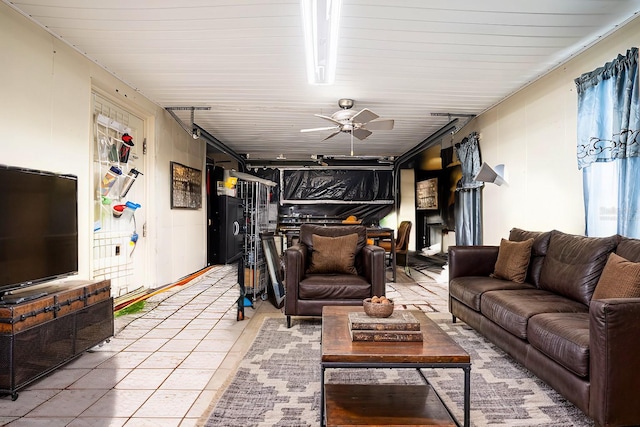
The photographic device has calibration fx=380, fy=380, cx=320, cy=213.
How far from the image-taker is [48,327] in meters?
2.30

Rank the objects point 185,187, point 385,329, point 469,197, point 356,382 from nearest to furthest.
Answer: point 385,329
point 356,382
point 469,197
point 185,187

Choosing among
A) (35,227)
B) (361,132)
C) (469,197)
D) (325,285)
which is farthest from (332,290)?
(469,197)

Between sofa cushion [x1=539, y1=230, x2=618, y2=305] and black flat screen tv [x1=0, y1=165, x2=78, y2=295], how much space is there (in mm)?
3584

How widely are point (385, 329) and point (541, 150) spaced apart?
3.17 metres

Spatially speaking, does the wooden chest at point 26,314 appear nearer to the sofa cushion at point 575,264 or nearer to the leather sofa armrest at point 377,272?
the leather sofa armrest at point 377,272

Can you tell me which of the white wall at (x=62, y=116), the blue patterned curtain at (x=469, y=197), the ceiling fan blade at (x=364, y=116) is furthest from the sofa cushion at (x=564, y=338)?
the white wall at (x=62, y=116)

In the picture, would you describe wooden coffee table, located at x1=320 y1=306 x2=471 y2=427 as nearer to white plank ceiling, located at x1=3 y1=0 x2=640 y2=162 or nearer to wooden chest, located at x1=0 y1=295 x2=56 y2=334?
wooden chest, located at x1=0 y1=295 x2=56 y2=334

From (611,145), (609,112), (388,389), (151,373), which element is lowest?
(151,373)

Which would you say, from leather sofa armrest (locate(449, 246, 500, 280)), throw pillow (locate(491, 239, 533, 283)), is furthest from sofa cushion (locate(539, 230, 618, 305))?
leather sofa armrest (locate(449, 246, 500, 280))

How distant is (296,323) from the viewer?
11.7 ft

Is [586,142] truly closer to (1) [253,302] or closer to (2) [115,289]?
(1) [253,302]

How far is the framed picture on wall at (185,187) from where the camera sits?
5.66 meters

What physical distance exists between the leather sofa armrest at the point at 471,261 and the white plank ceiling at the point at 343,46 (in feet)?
5.97

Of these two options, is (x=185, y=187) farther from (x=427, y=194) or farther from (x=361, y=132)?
(x=427, y=194)
